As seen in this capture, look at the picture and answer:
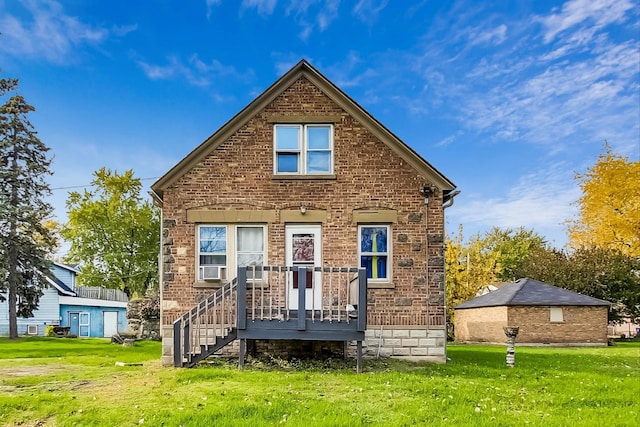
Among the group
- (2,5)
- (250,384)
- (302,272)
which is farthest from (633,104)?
(2,5)

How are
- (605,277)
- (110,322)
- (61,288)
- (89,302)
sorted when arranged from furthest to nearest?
A: (110,322) → (89,302) → (61,288) → (605,277)

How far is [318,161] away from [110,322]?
33.1 meters

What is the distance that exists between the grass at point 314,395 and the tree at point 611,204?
27.1 meters

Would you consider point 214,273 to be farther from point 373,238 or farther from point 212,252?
point 373,238

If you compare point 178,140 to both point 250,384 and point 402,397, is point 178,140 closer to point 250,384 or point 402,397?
point 250,384

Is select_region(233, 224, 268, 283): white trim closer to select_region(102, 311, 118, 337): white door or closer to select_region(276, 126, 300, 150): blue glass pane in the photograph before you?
select_region(276, 126, 300, 150): blue glass pane

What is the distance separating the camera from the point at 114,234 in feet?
134

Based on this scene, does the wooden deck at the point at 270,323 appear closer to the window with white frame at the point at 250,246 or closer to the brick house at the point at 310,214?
the brick house at the point at 310,214

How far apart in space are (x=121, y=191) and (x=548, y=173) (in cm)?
2897

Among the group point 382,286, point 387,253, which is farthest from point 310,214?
point 382,286

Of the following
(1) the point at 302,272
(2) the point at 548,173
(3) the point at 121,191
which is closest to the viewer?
(1) the point at 302,272

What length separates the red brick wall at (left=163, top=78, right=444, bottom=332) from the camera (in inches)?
567

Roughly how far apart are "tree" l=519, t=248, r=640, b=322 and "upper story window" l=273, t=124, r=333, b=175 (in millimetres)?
24493

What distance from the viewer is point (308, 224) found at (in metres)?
14.7
